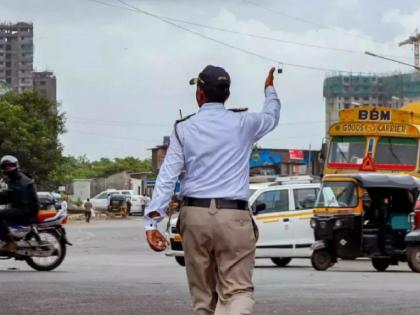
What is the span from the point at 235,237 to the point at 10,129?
79.0 metres

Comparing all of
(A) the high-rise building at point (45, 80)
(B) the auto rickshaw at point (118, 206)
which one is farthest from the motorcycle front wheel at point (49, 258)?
(A) the high-rise building at point (45, 80)

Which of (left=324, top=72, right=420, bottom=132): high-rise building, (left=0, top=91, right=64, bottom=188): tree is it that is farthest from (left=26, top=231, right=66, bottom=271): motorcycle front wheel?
(left=324, top=72, right=420, bottom=132): high-rise building

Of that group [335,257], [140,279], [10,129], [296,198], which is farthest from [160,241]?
[10,129]

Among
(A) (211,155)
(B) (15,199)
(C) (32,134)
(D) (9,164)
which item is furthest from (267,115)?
(C) (32,134)

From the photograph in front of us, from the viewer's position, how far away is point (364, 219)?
80.0 feet

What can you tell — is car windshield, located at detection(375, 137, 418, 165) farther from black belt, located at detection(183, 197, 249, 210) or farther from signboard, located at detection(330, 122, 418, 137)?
black belt, located at detection(183, 197, 249, 210)

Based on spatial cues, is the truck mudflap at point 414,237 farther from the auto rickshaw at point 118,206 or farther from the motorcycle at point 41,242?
the auto rickshaw at point 118,206

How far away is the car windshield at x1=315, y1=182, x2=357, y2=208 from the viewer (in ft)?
79.5

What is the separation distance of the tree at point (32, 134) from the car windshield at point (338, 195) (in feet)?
204

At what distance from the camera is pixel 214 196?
791 centimetres

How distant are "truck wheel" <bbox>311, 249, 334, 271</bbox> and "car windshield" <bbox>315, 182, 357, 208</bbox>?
42.5 inches

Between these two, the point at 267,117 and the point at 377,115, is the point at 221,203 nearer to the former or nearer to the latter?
the point at 267,117

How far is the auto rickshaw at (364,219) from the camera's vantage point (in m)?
23.7

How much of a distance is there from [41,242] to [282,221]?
686 cm
